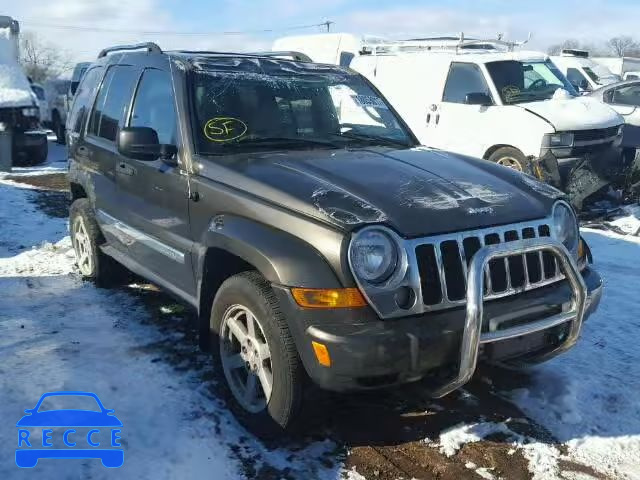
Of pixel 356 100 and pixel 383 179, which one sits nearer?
pixel 383 179

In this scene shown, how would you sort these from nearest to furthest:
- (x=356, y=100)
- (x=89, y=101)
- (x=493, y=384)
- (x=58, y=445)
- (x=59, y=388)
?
(x=58, y=445)
(x=59, y=388)
(x=493, y=384)
(x=356, y=100)
(x=89, y=101)

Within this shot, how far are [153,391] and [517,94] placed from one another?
22.9ft

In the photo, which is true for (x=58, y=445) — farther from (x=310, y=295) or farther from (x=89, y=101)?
(x=89, y=101)

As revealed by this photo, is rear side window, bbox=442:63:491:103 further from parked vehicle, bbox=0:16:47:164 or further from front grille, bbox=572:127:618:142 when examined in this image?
parked vehicle, bbox=0:16:47:164

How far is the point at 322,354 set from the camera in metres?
2.74

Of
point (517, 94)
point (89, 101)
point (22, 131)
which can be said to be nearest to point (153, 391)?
point (89, 101)

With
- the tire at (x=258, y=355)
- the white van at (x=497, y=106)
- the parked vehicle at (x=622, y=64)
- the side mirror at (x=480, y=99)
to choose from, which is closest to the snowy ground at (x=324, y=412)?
the tire at (x=258, y=355)

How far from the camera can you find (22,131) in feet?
41.5

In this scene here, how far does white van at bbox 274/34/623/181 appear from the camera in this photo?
325 inches

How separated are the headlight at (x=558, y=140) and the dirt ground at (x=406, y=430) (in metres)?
4.91

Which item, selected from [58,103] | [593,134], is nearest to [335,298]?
[593,134]

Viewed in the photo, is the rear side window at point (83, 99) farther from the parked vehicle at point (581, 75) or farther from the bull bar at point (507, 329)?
the parked vehicle at point (581, 75)

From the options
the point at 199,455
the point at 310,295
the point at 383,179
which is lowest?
the point at 199,455

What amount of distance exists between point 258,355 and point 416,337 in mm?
858
